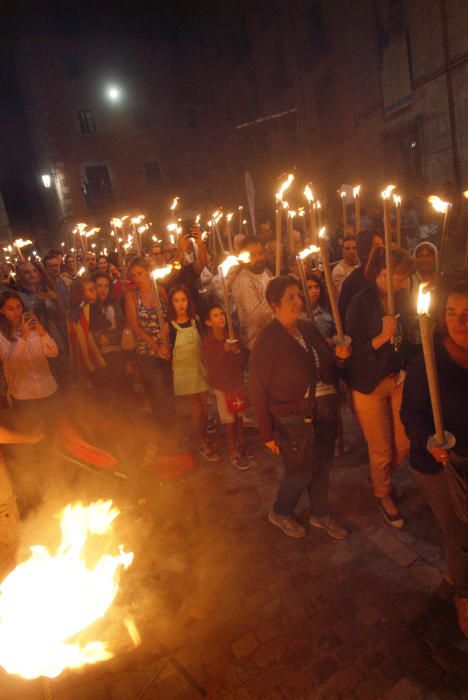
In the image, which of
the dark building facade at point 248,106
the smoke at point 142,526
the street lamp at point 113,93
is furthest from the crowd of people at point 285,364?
the street lamp at point 113,93

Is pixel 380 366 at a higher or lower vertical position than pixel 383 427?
higher

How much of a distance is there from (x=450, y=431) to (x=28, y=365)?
4.44m

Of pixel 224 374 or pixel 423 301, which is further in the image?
pixel 224 374

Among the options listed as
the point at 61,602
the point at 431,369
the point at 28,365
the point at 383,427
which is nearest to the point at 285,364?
the point at 383,427

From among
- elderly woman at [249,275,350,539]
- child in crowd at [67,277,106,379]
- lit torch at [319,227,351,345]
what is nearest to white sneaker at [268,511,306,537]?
elderly woman at [249,275,350,539]

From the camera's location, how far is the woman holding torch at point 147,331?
19.6 feet

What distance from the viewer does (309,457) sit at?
3928 mm

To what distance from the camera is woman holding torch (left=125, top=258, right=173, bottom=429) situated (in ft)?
19.6

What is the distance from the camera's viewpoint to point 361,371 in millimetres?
4004

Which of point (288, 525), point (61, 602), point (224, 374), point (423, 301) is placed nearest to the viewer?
point (423, 301)

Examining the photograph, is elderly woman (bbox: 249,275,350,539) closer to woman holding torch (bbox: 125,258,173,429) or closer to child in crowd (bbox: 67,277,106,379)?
woman holding torch (bbox: 125,258,173,429)

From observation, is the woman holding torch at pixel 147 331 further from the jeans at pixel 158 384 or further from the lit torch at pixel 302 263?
the lit torch at pixel 302 263

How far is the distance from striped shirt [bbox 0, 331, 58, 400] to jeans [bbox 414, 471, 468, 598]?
165 inches

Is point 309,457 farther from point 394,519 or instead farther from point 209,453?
point 209,453
